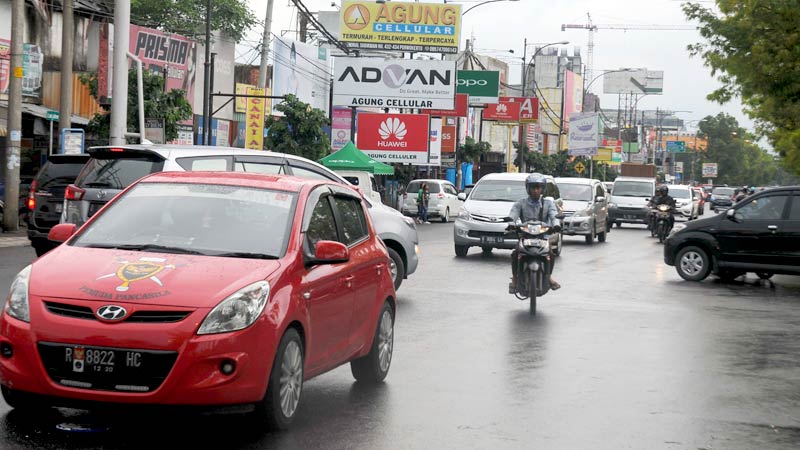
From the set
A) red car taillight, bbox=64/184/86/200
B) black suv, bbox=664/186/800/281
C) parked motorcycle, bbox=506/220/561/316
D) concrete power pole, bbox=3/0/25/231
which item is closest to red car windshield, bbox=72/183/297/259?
red car taillight, bbox=64/184/86/200

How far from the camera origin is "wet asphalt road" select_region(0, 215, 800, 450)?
704cm

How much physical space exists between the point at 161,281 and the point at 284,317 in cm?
74

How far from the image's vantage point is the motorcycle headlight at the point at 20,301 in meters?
6.53

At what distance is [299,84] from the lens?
190ft

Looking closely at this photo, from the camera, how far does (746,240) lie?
1988 cm

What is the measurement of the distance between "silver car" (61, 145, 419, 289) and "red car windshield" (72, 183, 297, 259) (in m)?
5.37

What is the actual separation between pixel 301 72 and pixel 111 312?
5248cm

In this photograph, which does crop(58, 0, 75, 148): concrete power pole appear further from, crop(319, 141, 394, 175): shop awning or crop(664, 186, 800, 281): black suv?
crop(664, 186, 800, 281): black suv

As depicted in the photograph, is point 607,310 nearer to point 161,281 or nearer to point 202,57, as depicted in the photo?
point 161,281

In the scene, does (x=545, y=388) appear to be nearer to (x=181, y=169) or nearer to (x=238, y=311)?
(x=238, y=311)

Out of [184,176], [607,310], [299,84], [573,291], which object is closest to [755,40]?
[573,291]

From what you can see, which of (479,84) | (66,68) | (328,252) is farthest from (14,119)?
(479,84)

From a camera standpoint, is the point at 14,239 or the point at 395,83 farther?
the point at 395,83

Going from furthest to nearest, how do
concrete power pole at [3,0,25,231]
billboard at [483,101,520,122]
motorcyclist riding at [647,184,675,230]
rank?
billboard at [483,101,520,122], motorcyclist riding at [647,184,675,230], concrete power pole at [3,0,25,231]
